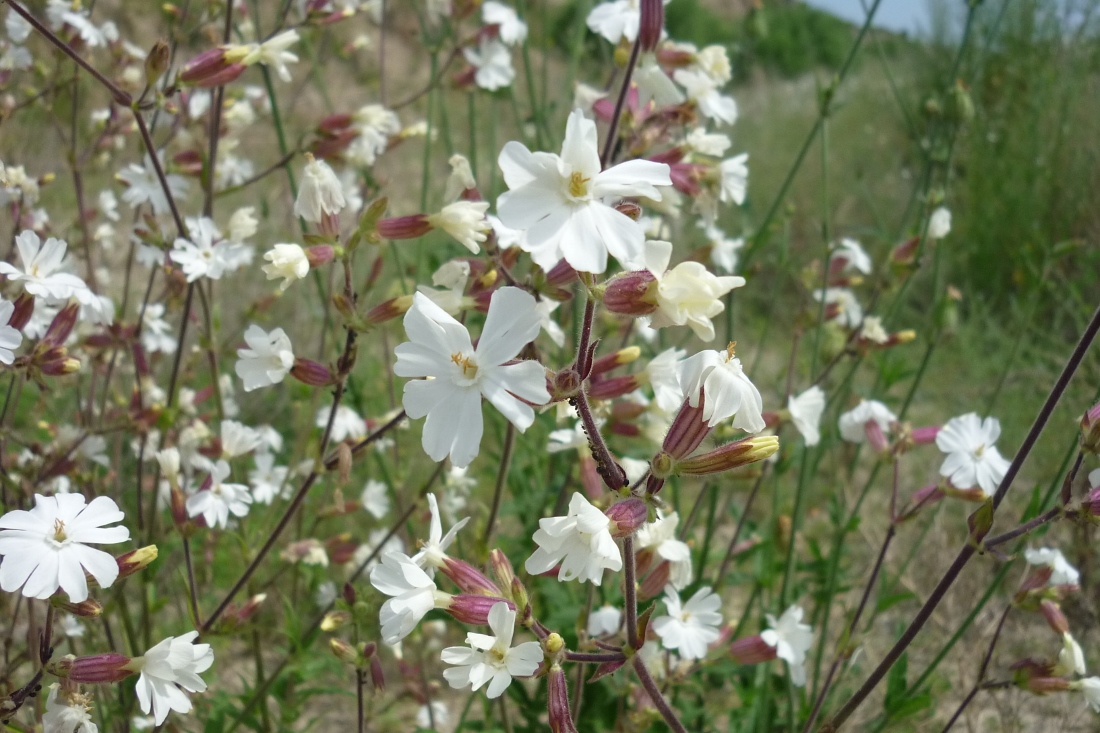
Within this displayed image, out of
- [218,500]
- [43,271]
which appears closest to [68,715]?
[218,500]

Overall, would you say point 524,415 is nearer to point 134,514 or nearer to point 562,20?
point 134,514

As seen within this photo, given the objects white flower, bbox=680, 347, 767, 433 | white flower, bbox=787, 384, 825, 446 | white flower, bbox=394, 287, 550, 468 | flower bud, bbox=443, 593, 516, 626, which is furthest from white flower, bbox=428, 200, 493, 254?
white flower, bbox=787, 384, 825, 446

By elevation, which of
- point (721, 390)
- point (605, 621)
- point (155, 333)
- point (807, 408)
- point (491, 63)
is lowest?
point (605, 621)

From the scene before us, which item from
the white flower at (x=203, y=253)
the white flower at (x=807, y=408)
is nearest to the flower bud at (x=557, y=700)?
the white flower at (x=807, y=408)

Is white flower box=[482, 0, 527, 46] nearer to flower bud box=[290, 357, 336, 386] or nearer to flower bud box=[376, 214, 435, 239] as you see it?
flower bud box=[376, 214, 435, 239]

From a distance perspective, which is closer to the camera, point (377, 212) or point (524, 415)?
point (524, 415)

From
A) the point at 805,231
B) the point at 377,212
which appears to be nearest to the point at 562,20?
the point at 805,231

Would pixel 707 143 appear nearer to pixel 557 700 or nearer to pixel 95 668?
pixel 557 700
